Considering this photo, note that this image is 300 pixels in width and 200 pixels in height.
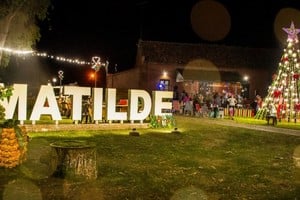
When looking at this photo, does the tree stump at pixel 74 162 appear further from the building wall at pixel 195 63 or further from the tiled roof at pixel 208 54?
the tiled roof at pixel 208 54

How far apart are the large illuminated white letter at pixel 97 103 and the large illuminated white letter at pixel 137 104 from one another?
1.42 m

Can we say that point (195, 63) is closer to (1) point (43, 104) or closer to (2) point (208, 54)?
(2) point (208, 54)

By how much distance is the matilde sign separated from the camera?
17.7m

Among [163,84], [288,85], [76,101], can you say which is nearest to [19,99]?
[76,101]

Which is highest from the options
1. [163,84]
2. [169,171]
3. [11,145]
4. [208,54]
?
[208,54]

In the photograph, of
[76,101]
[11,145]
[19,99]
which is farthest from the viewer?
[76,101]

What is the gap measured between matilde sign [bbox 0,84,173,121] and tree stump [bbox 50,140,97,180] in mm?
8875

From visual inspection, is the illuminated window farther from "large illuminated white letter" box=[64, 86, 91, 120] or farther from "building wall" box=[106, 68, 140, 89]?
"large illuminated white letter" box=[64, 86, 91, 120]

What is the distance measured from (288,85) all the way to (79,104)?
1463 centimetres

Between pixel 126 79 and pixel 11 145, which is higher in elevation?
pixel 126 79

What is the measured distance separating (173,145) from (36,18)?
43.4 ft

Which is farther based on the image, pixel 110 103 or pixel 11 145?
pixel 110 103

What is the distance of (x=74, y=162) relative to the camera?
29.7 feet

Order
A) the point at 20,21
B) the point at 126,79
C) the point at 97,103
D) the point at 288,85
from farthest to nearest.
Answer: the point at 126,79
the point at 288,85
the point at 20,21
the point at 97,103
